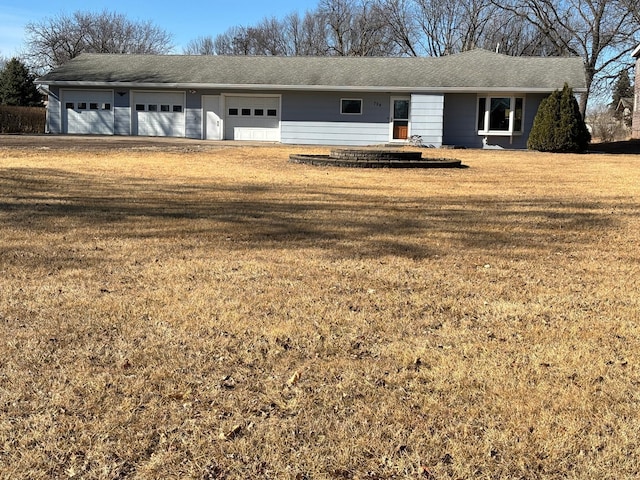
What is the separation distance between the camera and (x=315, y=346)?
321 centimetres

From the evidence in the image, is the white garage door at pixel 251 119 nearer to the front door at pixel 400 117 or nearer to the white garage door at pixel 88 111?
the front door at pixel 400 117

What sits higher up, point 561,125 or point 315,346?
point 561,125

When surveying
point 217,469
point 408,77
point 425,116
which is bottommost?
point 217,469

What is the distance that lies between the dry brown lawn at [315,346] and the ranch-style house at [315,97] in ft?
59.8

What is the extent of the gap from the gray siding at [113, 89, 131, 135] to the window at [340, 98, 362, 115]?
9.76 meters

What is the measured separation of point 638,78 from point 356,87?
52.5 feet

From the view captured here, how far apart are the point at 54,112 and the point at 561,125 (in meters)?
21.9

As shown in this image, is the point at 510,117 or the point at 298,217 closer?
the point at 298,217

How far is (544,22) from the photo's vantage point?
3938cm

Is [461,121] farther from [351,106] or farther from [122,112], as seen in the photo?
[122,112]

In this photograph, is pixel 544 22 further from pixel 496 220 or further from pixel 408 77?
pixel 496 220

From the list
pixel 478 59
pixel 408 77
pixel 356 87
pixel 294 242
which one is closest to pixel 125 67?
pixel 356 87

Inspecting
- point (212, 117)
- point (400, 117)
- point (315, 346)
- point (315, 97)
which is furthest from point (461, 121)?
point (315, 346)

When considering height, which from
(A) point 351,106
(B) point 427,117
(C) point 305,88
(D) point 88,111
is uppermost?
(C) point 305,88
